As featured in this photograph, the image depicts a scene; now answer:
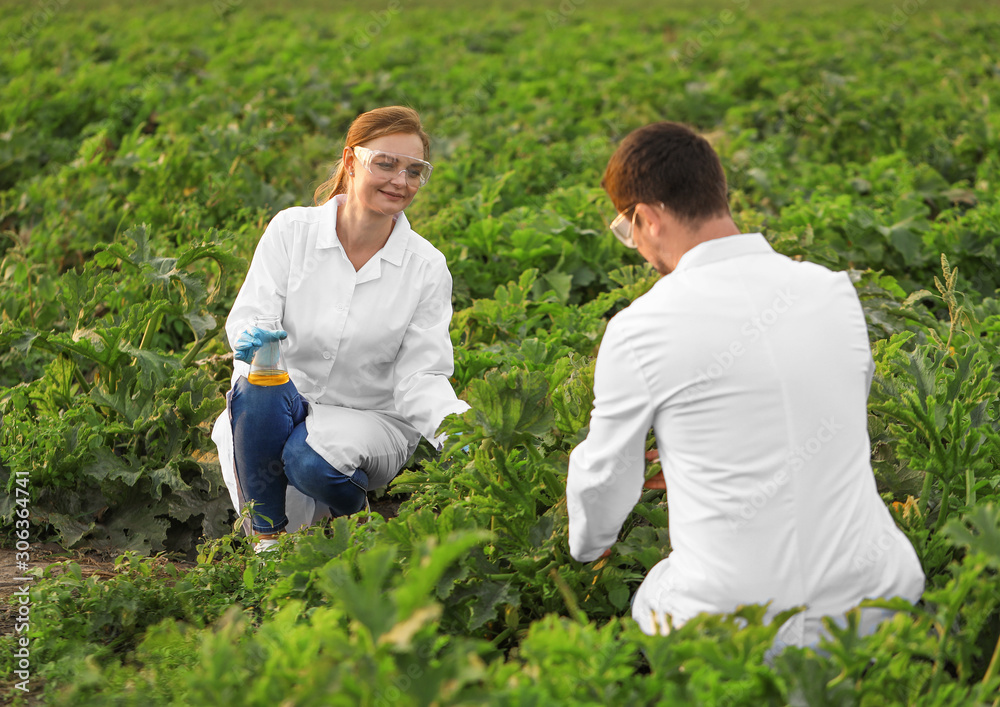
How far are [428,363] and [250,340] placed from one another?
2.38 feet

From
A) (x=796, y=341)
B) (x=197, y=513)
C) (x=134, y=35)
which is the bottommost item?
(x=197, y=513)

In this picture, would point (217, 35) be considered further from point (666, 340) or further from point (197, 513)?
point (666, 340)

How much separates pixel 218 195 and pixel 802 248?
406 cm

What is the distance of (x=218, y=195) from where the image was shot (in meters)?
6.86

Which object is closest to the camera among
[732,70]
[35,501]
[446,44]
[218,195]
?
[35,501]

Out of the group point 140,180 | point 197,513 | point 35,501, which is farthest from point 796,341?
point 140,180

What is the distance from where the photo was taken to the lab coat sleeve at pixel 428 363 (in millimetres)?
3695

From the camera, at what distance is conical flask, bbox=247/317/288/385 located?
11.8ft

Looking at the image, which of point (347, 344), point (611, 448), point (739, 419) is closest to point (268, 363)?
point (347, 344)

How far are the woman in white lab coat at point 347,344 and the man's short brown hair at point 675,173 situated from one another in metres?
1.46

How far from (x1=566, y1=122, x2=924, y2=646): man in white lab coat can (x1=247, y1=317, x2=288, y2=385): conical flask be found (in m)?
1.64

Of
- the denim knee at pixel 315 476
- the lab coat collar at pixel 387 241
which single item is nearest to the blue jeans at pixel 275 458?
the denim knee at pixel 315 476

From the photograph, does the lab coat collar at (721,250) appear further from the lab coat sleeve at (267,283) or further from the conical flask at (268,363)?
→ the lab coat sleeve at (267,283)

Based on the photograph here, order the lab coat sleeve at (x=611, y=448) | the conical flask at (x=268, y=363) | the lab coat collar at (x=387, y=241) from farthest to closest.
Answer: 1. the lab coat collar at (x=387, y=241)
2. the conical flask at (x=268, y=363)
3. the lab coat sleeve at (x=611, y=448)
